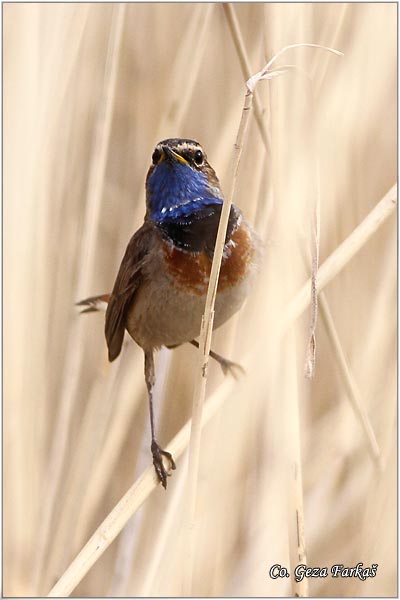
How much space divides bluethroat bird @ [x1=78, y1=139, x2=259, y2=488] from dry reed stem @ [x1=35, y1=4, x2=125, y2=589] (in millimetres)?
166

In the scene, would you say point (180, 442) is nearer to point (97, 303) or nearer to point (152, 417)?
A: point (152, 417)

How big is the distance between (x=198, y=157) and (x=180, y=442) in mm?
867

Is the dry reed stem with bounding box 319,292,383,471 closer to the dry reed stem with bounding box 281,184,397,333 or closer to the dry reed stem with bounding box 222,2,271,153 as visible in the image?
the dry reed stem with bounding box 281,184,397,333

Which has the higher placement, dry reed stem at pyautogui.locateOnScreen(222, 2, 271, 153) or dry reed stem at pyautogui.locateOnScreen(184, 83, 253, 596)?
dry reed stem at pyautogui.locateOnScreen(222, 2, 271, 153)

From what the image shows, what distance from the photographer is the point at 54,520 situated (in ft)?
8.07

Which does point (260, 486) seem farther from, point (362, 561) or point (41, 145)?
point (41, 145)

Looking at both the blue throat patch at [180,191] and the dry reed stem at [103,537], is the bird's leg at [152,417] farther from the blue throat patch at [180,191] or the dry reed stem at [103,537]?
the blue throat patch at [180,191]

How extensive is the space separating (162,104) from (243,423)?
1248 mm

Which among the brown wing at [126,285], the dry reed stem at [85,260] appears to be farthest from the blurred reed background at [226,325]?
the brown wing at [126,285]

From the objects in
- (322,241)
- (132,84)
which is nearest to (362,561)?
(322,241)

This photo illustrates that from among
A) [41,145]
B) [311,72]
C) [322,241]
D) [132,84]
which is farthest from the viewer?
[132,84]

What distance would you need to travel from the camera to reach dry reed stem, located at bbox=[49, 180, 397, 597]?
66.4 inches

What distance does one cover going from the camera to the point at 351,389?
214cm

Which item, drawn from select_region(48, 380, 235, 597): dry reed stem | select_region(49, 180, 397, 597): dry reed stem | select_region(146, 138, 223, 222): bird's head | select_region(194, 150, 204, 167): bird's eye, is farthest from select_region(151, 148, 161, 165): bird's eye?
select_region(48, 380, 235, 597): dry reed stem
